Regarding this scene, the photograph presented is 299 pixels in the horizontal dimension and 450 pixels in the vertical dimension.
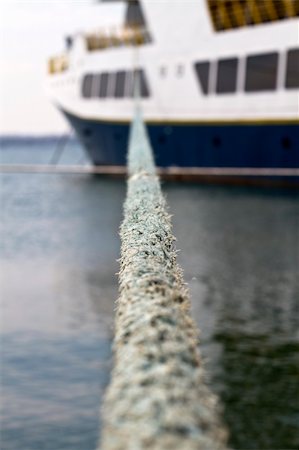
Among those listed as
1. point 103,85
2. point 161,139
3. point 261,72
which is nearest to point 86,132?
point 103,85

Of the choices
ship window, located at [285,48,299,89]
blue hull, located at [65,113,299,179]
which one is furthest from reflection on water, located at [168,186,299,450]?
ship window, located at [285,48,299,89]

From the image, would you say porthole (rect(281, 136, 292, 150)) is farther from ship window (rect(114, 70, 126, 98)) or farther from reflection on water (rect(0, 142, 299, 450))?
ship window (rect(114, 70, 126, 98))

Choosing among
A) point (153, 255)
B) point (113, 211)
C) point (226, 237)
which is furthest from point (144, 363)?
point (113, 211)

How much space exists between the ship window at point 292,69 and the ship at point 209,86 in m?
0.04

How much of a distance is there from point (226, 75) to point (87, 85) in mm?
10638

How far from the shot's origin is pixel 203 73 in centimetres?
4147

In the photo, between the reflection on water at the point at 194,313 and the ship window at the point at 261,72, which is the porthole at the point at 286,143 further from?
the reflection on water at the point at 194,313

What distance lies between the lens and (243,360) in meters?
19.2

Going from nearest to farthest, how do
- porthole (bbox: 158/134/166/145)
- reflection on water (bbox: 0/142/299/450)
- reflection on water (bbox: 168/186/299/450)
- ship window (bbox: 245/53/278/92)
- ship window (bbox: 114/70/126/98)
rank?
reflection on water (bbox: 168/186/299/450)
reflection on water (bbox: 0/142/299/450)
ship window (bbox: 245/53/278/92)
porthole (bbox: 158/134/166/145)
ship window (bbox: 114/70/126/98)

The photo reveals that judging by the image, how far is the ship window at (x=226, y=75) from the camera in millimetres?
40312

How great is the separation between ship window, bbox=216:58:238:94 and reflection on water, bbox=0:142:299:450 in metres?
5.50

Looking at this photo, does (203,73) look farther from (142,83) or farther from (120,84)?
(120,84)

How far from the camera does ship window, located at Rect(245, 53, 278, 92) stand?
3856cm

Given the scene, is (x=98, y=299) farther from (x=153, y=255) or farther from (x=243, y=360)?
(x=153, y=255)
